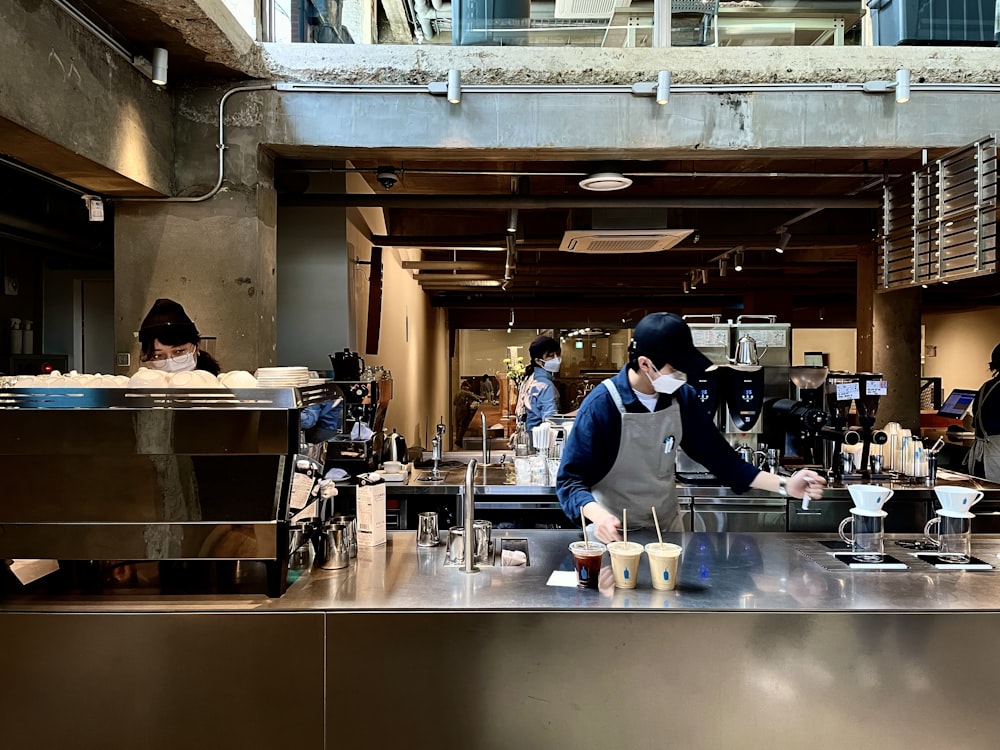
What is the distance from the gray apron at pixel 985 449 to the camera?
17.5ft

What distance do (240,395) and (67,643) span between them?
0.78 meters

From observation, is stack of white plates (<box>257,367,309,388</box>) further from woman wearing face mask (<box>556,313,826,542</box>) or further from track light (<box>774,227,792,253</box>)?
track light (<box>774,227,792,253</box>)

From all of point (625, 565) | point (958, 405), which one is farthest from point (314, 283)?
point (958, 405)

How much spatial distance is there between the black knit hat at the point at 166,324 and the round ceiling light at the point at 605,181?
8.44ft

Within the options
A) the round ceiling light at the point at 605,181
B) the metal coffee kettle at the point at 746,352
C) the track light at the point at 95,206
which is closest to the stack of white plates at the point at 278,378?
the track light at the point at 95,206

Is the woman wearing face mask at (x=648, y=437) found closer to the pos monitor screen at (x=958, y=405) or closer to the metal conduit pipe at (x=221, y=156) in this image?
the metal conduit pipe at (x=221, y=156)

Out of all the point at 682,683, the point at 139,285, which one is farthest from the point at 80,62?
the point at 682,683

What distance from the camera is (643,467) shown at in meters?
2.67

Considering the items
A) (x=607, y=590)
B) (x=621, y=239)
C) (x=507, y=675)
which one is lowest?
(x=507, y=675)

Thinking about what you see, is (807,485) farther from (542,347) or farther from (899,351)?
(899,351)

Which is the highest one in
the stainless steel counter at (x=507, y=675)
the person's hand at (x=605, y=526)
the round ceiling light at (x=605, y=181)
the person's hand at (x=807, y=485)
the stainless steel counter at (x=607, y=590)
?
the round ceiling light at (x=605, y=181)

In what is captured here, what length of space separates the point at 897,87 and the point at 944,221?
806 millimetres

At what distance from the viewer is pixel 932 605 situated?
181cm

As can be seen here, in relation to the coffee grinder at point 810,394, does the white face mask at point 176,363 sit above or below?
above
